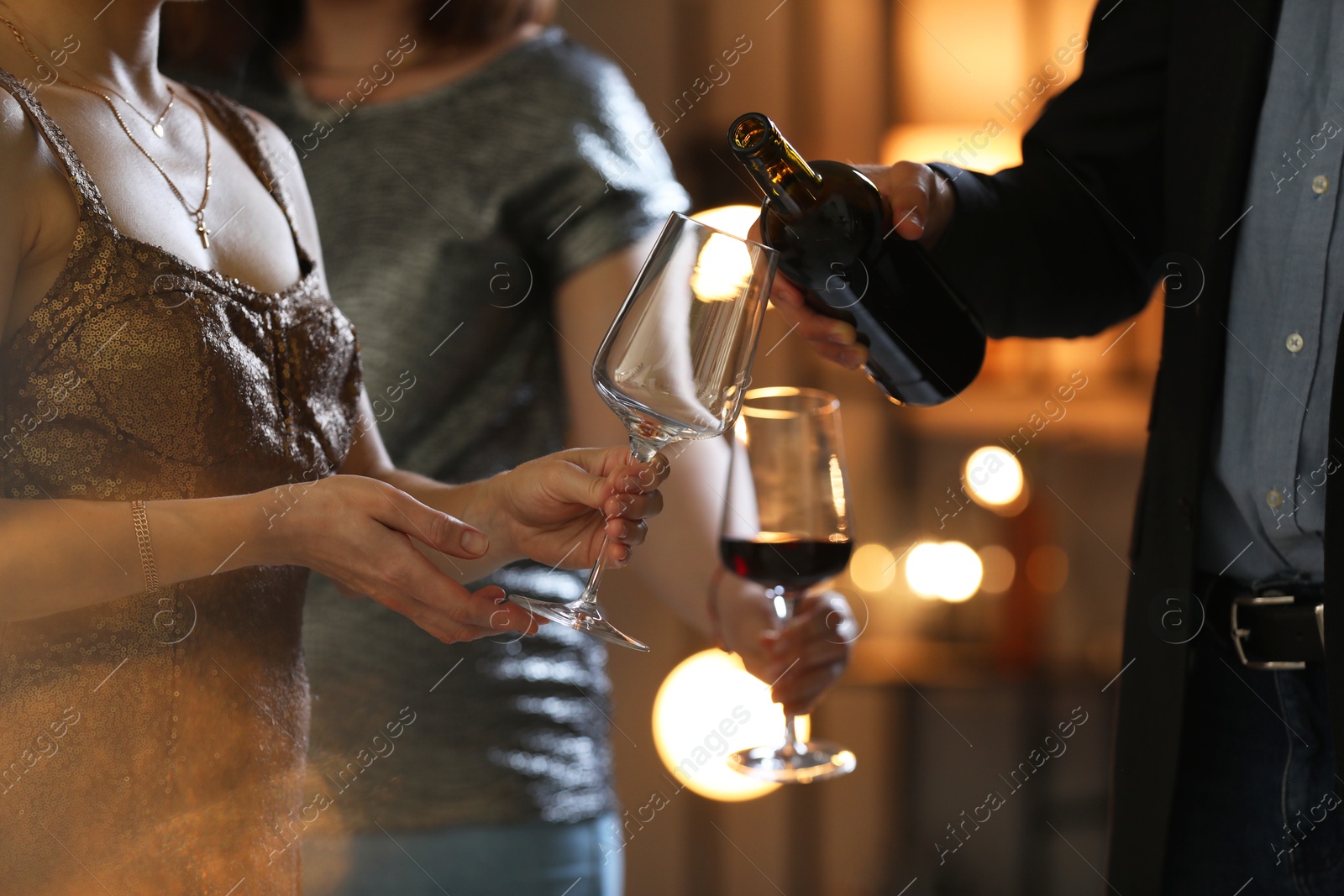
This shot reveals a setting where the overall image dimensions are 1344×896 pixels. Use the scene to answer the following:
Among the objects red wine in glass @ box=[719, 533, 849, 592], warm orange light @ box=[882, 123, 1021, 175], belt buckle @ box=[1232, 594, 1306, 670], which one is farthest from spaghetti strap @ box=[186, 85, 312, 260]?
warm orange light @ box=[882, 123, 1021, 175]

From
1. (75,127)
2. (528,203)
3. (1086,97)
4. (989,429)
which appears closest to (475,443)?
(528,203)

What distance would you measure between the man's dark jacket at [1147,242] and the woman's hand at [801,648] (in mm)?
242

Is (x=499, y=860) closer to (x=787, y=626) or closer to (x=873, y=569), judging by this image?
(x=787, y=626)

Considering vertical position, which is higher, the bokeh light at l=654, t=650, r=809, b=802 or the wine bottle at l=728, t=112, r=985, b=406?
the bokeh light at l=654, t=650, r=809, b=802

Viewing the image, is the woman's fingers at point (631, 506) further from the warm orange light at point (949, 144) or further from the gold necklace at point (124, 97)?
the warm orange light at point (949, 144)

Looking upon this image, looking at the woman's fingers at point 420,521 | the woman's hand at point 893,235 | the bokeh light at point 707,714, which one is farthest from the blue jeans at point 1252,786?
the bokeh light at point 707,714

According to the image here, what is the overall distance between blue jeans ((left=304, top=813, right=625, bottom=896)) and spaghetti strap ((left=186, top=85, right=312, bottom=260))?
0.50m

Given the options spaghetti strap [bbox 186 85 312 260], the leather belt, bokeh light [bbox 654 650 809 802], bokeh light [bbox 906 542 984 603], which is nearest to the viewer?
spaghetti strap [bbox 186 85 312 260]

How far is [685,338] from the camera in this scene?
62 centimetres

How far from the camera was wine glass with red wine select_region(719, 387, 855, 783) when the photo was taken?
87 centimetres

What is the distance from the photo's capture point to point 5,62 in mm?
576

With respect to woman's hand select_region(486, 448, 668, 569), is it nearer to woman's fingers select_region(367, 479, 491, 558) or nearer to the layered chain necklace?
woman's fingers select_region(367, 479, 491, 558)

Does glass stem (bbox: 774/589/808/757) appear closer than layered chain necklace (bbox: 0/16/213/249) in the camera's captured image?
No

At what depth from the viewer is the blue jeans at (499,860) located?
0.97m
